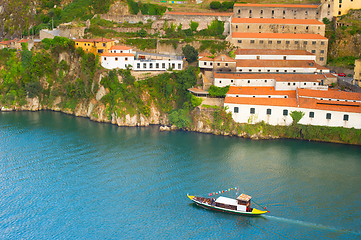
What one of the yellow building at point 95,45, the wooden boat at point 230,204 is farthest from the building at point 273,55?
the wooden boat at point 230,204

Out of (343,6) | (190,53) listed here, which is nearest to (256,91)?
(190,53)

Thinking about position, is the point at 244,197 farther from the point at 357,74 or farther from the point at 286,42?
the point at 286,42

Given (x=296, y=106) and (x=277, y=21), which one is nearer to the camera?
(x=296, y=106)

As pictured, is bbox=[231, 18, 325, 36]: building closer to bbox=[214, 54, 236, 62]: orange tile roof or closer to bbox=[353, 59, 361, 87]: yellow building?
bbox=[214, 54, 236, 62]: orange tile roof

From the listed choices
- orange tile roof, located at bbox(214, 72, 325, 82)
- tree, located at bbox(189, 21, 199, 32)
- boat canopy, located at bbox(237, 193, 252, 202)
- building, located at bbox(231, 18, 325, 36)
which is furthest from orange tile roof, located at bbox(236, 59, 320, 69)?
boat canopy, located at bbox(237, 193, 252, 202)

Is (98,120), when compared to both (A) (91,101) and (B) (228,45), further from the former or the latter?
(B) (228,45)

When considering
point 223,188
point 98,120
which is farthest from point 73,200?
point 98,120

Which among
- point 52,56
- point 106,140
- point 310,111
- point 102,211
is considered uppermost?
point 52,56
